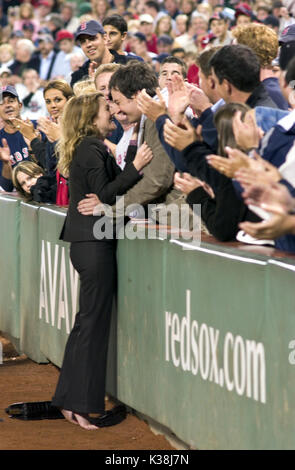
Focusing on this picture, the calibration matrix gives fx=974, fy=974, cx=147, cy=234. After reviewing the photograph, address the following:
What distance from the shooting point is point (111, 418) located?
21.9ft

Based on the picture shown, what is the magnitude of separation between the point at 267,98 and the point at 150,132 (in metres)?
0.94

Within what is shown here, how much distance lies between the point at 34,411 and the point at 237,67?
117 inches

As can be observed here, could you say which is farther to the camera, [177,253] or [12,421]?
[12,421]

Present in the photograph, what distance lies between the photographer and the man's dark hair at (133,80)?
6.21 metres

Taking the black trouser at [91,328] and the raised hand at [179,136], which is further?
the black trouser at [91,328]

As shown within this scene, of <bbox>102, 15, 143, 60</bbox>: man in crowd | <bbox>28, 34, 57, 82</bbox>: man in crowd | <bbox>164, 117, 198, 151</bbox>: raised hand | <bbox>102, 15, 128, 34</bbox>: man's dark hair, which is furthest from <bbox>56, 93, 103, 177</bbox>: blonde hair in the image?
<bbox>28, 34, 57, 82</bbox>: man in crowd

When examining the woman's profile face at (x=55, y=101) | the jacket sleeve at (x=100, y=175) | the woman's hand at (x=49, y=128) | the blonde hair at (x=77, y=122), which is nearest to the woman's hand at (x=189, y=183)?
the jacket sleeve at (x=100, y=175)

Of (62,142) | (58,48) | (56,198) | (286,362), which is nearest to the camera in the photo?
(286,362)

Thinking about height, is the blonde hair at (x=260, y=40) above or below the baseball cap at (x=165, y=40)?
below

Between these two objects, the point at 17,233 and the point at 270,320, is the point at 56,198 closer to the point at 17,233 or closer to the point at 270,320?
the point at 17,233

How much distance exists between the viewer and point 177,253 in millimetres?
5664

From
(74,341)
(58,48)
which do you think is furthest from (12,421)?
(58,48)

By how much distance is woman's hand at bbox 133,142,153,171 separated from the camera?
604 centimetres

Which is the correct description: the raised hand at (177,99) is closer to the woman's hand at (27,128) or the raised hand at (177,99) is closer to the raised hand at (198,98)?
the raised hand at (198,98)
